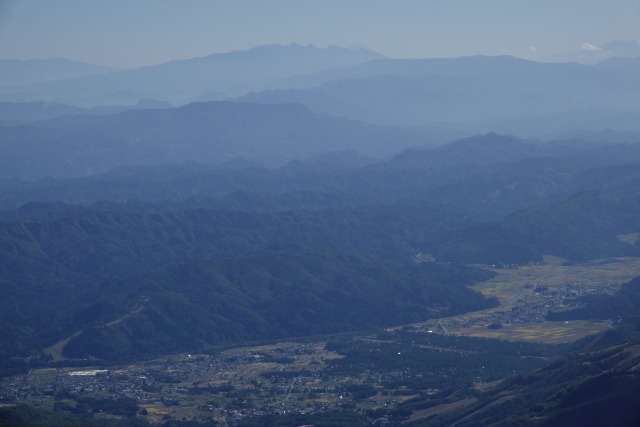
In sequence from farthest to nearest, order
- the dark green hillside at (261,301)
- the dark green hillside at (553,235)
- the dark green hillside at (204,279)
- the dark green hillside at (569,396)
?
1. the dark green hillside at (553,235)
2. the dark green hillside at (204,279)
3. the dark green hillside at (261,301)
4. the dark green hillside at (569,396)

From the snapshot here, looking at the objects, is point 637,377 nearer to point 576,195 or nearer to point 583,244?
point 583,244

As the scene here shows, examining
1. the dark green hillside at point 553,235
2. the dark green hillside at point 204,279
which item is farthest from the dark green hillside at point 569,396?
the dark green hillside at point 553,235

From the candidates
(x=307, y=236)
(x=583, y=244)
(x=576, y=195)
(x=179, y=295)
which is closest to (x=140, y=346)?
(x=179, y=295)

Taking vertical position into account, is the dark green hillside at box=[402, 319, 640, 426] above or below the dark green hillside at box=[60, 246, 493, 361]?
above

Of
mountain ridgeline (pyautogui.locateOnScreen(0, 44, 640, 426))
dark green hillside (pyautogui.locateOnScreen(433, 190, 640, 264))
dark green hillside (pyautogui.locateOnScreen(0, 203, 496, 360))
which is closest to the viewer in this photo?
mountain ridgeline (pyautogui.locateOnScreen(0, 44, 640, 426))

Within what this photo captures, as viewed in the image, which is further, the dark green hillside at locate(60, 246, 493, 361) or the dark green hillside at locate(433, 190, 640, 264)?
the dark green hillside at locate(433, 190, 640, 264)

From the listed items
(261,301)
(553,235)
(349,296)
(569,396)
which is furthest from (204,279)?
(569,396)

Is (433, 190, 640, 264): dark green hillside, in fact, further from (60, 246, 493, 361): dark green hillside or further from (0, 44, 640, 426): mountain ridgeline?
(60, 246, 493, 361): dark green hillside

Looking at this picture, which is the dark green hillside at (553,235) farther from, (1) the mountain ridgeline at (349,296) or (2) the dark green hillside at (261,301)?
(2) the dark green hillside at (261,301)

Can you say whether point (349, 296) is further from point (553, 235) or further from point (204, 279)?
point (553, 235)

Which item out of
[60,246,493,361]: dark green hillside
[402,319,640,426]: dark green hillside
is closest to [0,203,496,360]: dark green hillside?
[60,246,493,361]: dark green hillside

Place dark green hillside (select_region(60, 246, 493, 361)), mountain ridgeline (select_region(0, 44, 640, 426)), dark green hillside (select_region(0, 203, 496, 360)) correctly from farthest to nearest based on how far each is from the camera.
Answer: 1. dark green hillside (select_region(0, 203, 496, 360))
2. dark green hillside (select_region(60, 246, 493, 361))
3. mountain ridgeline (select_region(0, 44, 640, 426))
